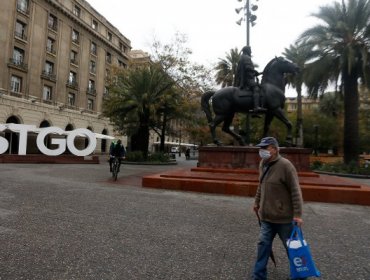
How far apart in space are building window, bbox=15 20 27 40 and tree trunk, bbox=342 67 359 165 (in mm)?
30948

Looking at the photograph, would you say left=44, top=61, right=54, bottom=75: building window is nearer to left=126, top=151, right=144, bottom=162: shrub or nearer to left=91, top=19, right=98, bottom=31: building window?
left=91, top=19, right=98, bottom=31: building window

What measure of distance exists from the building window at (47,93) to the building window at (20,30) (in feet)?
19.2

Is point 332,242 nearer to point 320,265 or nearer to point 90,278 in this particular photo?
point 320,265

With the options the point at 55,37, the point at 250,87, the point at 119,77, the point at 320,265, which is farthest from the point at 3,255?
the point at 55,37

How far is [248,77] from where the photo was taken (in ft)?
37.0

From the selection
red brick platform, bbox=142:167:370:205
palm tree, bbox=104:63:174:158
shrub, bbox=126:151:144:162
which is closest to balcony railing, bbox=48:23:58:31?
palm tree, bbox=104:63:174:158

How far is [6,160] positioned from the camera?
768 inches

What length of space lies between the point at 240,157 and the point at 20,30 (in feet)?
104

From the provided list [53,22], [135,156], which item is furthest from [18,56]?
[135,156]

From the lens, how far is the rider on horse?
10992 mm

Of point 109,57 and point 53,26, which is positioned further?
point 109,57

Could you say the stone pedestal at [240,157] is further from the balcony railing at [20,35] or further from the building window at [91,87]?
the building window at [91,87]

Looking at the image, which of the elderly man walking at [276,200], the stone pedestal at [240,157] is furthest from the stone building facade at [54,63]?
the elderly man walking at [276,200]

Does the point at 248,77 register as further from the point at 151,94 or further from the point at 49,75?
the point at 49,75
